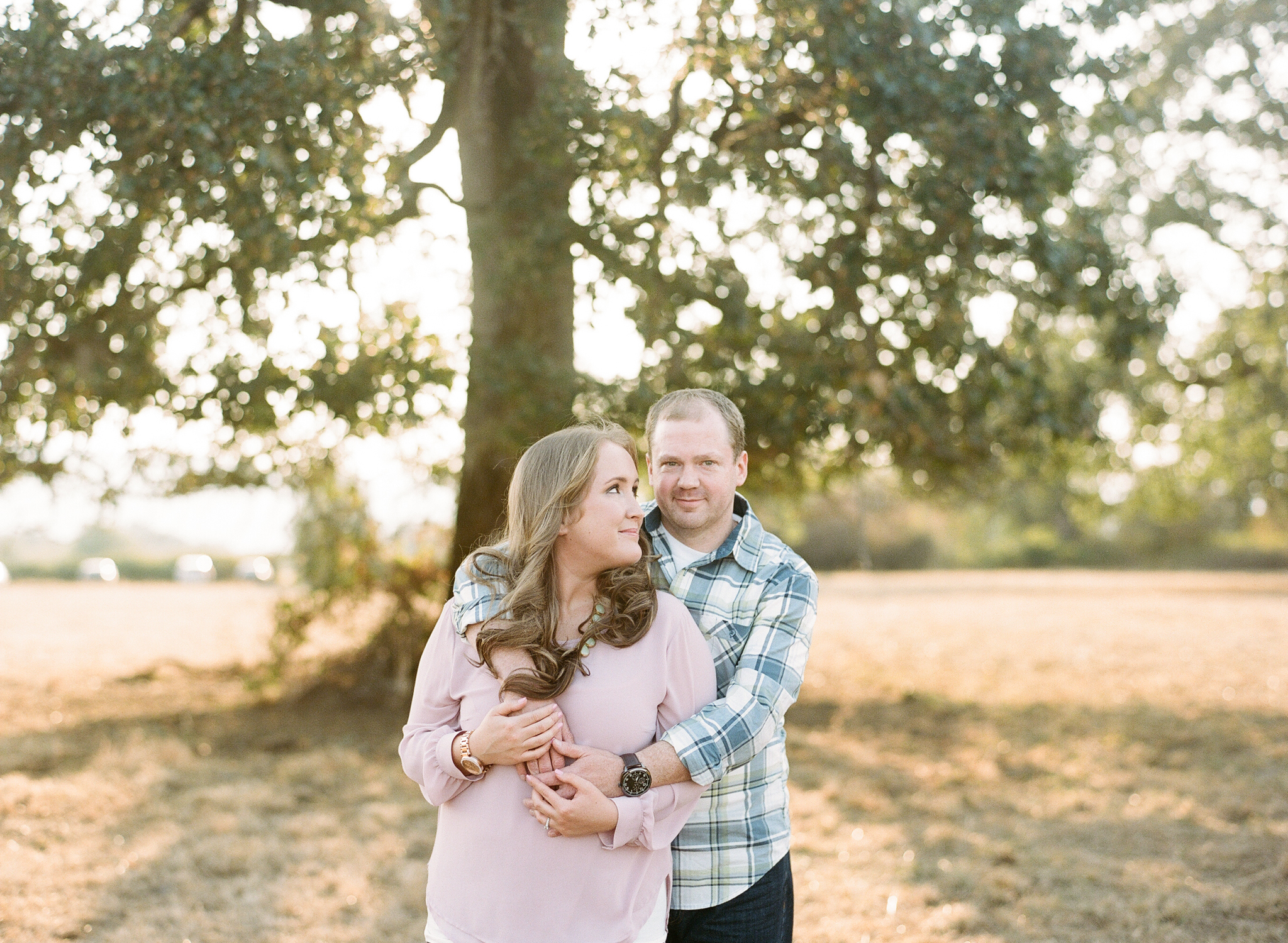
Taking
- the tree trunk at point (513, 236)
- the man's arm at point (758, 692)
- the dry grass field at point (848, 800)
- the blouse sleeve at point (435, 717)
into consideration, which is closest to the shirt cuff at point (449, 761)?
the blouse sleeve at point (435, 717)

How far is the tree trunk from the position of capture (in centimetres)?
648

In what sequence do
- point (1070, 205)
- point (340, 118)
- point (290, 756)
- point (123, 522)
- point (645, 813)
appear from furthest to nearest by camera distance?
point (123, 522) < point (1070, 205) < point (290, 756) < point (340, 118) < point (645, 813)

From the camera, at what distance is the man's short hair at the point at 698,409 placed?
2.62 metres

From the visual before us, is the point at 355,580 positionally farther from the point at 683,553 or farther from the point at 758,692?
the point at 758,692

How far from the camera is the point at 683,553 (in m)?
2.65

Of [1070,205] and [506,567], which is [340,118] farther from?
[1070,205]

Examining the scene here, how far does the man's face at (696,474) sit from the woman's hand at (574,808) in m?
0.69

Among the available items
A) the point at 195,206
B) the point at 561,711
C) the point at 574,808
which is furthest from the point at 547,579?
the point at 195,206

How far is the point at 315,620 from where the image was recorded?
31.8 feet

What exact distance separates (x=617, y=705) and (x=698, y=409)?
736mm

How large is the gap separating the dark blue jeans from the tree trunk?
13.4 feet

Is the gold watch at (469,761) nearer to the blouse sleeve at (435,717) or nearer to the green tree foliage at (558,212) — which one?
the blouse sleeve at (435,717)

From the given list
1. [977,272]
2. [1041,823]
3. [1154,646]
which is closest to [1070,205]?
[977,272]

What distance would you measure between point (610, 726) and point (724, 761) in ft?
0.83
